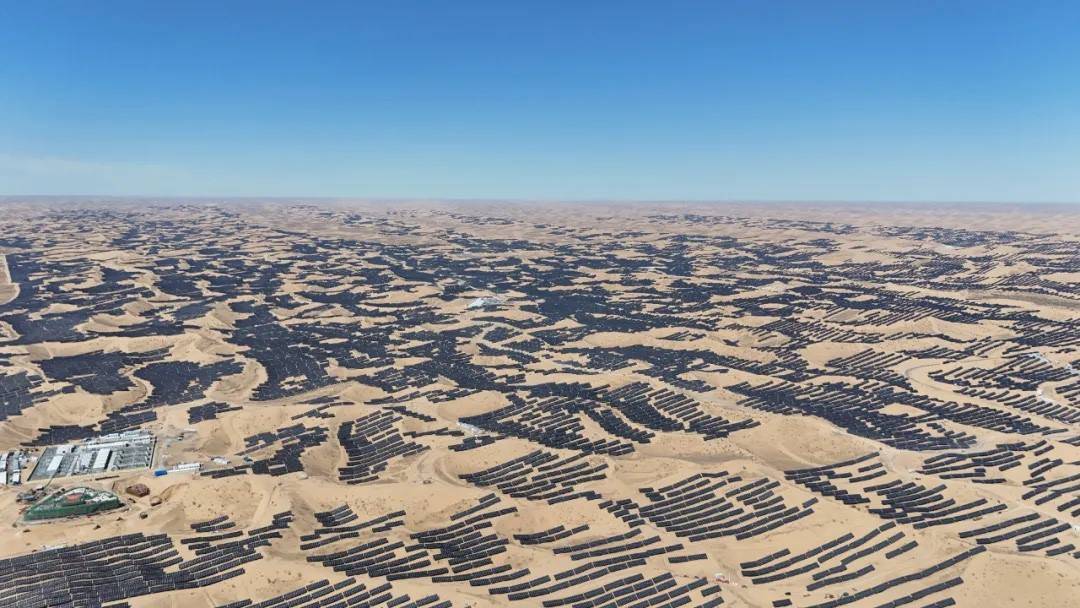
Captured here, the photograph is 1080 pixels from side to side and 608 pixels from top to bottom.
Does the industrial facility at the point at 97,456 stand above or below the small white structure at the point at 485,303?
below

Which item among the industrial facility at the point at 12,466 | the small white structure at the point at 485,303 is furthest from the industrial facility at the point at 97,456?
the small white structure at the point at 485,303

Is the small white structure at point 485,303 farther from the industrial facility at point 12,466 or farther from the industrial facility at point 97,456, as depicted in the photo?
the industrial facility at point 12,466

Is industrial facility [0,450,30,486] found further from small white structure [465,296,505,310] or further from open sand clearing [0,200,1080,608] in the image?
small white structure [465,296,505,310]

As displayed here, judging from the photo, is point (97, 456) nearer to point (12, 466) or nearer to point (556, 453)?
Result: point (12, 466)

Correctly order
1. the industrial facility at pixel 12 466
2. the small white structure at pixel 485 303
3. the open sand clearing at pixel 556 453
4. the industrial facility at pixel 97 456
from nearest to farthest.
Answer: the open sand clearing at pixel 556 453 < the industrial facility at pixel 12 466 < the industrial facility at pixel 97 456 < the small white structure at pixel 485 303

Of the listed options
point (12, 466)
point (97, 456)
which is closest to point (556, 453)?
point (97, 456)

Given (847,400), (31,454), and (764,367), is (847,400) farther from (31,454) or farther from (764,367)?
(31,454)

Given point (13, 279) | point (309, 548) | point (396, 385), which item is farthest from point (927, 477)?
point (13, 279)
